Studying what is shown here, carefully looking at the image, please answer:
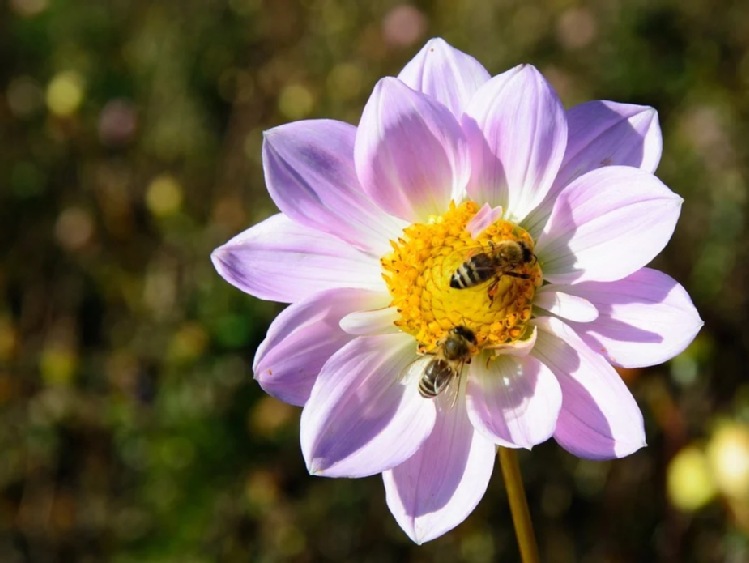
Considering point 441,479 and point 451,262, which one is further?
point 451,262

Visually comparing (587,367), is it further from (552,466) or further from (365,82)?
(365,82)

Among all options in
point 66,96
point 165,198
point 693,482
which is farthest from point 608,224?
point 66,96

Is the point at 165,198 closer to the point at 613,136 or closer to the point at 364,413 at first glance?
the point at 364,413

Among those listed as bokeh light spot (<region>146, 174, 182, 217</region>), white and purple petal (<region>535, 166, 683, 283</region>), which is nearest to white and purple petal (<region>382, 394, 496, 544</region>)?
white and purple petal (<region>535, 166, 683, 283</region>)

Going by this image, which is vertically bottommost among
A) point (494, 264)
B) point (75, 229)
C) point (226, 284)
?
point (226, 284)

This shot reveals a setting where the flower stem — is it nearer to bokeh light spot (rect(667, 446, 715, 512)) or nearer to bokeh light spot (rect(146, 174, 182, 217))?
bokeh light spot (rect(667, 446, 715, 512))

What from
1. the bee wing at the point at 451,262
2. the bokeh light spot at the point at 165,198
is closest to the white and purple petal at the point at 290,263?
the bee wing at the point at 451,262

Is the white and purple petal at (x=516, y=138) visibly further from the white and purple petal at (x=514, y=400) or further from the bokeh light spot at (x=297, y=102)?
the bokeh light spot at (x=297, y=102)
